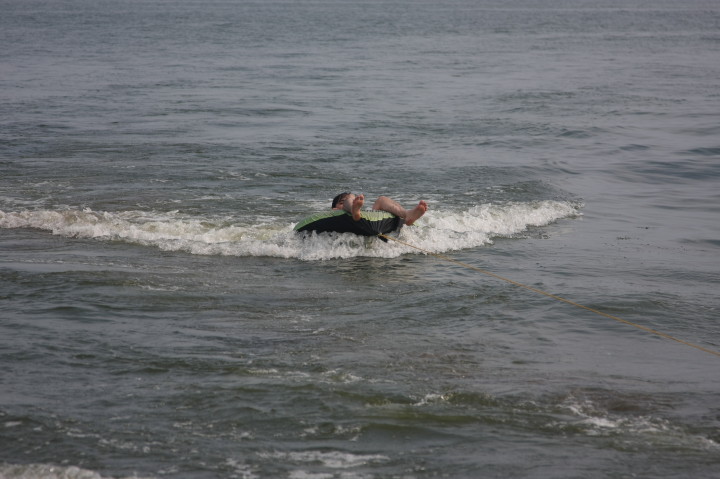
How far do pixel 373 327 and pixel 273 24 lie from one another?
59783 mm

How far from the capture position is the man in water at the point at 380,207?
33.1 ft

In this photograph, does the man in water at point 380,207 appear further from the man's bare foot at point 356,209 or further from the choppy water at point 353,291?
the choppy water at point 353,291

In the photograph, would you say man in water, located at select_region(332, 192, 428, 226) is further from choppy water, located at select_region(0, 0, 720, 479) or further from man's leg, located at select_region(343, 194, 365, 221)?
choppy water, located at select_region(0, 0, 720, 479)

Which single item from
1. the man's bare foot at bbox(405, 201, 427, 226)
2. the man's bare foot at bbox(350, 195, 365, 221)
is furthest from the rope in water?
the man's bare foot at bbox(350, 195, 365, 221)

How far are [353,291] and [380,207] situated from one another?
6.55 ft

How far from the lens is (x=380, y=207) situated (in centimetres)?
1053

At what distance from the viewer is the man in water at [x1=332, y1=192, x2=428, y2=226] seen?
33.1 ft

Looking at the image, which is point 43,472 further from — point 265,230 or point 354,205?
point 265,230

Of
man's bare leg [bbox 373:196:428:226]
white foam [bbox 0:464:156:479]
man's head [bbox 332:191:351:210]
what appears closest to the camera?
white foam [bbox 0:464:156:479]

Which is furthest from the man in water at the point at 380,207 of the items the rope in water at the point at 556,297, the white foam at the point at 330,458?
the white foam at the point at 330,458

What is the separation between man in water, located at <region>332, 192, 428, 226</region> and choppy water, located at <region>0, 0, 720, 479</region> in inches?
16.7

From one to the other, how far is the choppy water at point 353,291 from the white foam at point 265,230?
5 cm

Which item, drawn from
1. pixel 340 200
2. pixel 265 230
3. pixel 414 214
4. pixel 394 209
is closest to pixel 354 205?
pixel 340 200

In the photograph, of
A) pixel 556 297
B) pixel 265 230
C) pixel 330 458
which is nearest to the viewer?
pixel 330 458
